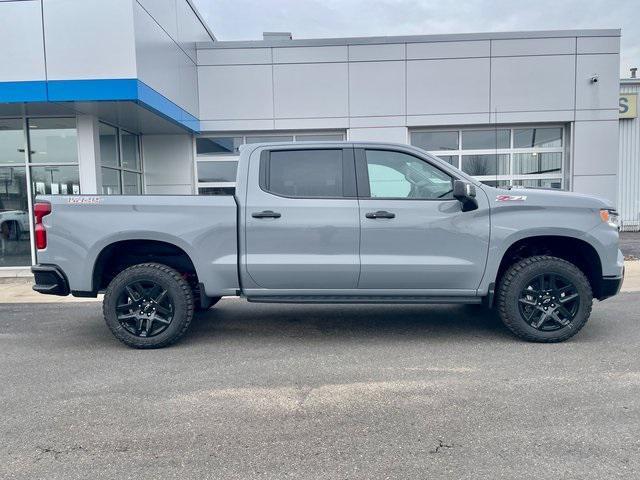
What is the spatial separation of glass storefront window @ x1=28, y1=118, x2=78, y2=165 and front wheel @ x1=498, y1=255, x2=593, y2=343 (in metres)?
9.06

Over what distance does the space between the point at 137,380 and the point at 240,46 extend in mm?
10740

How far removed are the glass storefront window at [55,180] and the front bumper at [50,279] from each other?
5.86m

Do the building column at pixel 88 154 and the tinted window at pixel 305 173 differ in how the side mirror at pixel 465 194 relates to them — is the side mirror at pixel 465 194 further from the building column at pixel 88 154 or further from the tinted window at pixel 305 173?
the building column at pixel 88 154

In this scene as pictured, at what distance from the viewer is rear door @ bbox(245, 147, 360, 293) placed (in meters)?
5.00

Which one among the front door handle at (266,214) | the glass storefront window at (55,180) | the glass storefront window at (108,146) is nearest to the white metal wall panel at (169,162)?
the glass storefront window at (108,146)

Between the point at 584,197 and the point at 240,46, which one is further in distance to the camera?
the point at 240,46

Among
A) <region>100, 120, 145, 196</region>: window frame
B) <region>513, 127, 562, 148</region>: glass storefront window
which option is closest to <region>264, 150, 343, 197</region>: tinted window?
<region>100, 120, 145, 196</region>: window frame

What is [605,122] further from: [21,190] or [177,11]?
[21,190]

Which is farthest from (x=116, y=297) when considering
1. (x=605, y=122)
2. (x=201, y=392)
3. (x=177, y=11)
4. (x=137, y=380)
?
(x=605, y=122)

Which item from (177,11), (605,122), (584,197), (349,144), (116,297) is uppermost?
(177,11)

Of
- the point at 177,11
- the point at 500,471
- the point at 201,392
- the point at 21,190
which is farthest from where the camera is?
the point at 177,11

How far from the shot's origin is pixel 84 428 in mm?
3463

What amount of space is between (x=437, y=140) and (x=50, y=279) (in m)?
10.5

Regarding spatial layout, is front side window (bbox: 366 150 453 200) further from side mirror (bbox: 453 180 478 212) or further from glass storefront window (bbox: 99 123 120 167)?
glass storefront window (bbox: 99 123 120 167)
